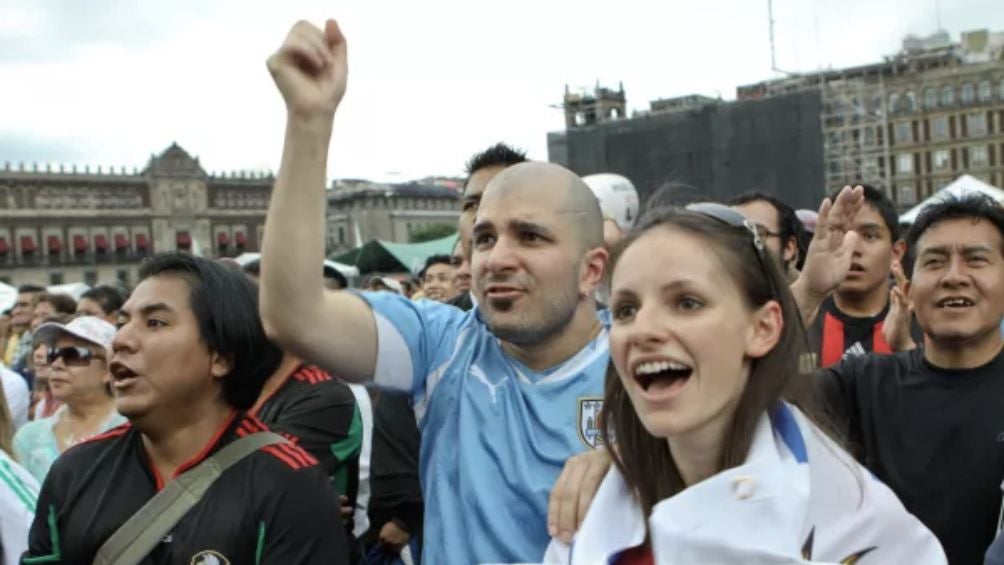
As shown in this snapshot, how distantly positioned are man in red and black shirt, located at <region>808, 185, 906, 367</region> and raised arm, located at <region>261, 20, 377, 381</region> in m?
2.46

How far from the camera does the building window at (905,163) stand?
243 ft

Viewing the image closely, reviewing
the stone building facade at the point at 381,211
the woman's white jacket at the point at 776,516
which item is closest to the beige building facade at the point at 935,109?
the stone building facade at the point at 381,211

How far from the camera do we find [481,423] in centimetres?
228

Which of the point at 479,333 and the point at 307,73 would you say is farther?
the point at 479,333

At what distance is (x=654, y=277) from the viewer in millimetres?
1761

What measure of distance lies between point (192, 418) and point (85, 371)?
196 centimetres

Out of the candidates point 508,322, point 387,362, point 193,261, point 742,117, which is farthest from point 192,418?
point 742,117

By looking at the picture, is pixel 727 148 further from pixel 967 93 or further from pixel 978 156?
pixel 967 93

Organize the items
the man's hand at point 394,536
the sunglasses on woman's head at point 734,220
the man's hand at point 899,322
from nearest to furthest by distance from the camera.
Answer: the sunglasses on woman's head at point 734,220 → the man's hand at point 899,322 → the man's hand at point 394,536

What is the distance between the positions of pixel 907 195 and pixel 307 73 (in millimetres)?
79074

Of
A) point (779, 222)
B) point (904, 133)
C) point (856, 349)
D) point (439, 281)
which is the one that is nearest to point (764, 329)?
point (856, 349)

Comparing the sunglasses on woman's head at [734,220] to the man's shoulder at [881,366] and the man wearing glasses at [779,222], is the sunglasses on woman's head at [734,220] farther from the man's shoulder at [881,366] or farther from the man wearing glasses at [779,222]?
the man wearing glasses at [779,222]

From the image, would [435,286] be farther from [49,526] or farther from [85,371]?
[49,526]

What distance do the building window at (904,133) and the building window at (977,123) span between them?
3846 mm
